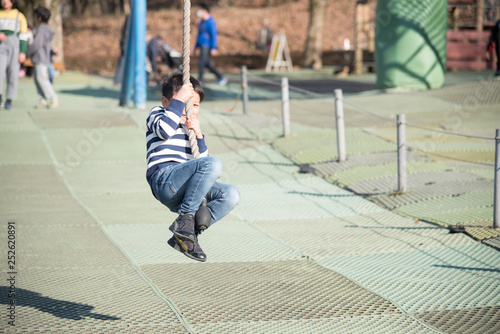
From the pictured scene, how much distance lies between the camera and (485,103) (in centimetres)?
1429

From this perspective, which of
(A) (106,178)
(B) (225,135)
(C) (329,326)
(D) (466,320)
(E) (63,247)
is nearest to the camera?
(C) (329,326)

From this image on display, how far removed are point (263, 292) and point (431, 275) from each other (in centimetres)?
161

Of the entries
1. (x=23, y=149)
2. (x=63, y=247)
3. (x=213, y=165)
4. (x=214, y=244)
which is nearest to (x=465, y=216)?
(x=214, y=244)

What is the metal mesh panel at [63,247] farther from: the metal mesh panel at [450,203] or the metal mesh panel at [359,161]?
the metal mesh panel at [359,161]

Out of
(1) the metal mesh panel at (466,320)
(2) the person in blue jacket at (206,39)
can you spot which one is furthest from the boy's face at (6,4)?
(1) the metal mesh panel at (466,320)

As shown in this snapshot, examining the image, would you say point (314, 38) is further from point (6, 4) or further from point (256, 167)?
point (256, 167)

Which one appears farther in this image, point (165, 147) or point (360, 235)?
point (360, 235)

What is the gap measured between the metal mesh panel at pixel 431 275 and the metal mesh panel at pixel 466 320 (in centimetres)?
11

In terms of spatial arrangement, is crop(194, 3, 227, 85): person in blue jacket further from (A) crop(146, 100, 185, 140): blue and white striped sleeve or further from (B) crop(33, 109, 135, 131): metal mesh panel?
(A) crop(146, 100, 185, 140): blue and white striped sleeve

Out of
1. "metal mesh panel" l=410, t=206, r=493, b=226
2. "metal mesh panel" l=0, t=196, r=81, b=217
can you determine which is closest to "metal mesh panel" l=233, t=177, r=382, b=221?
"metal mesh panel" l=410, t=206, r=493, b=226

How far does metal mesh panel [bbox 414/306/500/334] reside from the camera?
15.9ft

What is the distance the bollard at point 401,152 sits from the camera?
8633 millimetres

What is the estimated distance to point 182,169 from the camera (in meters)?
4.56

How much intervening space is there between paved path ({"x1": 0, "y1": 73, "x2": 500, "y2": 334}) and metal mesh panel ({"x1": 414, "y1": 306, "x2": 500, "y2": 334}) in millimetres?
15
